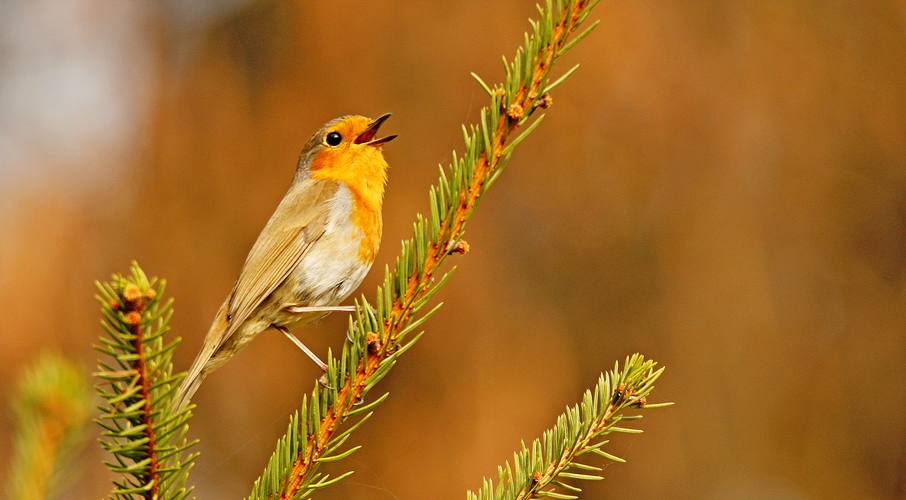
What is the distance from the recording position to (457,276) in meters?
Result: 4.06

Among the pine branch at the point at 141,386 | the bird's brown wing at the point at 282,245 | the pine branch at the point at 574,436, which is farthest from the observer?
the bird's brown wing at the point at 282,245

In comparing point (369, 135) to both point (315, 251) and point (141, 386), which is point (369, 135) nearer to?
point (315, 251)

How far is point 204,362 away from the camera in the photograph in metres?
2.36

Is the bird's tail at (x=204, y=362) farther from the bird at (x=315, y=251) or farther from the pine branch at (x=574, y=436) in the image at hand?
the pine branch at (x=574, y=436)

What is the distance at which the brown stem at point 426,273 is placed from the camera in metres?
1.34

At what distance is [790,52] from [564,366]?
267 cm

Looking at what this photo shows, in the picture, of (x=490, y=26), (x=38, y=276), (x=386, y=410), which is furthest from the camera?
(x=490, y=26)

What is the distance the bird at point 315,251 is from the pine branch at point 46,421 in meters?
1.20

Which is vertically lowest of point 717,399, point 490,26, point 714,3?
point 717,399

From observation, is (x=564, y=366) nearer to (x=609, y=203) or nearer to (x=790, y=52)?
(x=609, y=203)

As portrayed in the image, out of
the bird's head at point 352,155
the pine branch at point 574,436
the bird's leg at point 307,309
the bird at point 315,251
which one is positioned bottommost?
the pine branch at point 574,436

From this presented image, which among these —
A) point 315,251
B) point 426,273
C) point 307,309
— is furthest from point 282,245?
point 426,273

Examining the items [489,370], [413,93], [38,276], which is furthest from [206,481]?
[413,93]

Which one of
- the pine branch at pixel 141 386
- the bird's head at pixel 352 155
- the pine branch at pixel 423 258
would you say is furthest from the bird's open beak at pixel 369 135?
the pine branch at pixel 141 386
